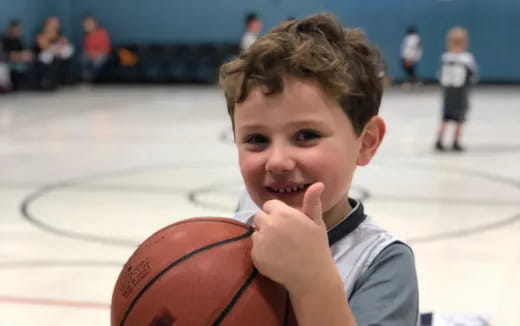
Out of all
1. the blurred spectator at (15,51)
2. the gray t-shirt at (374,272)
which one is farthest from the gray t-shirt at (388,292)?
the blurred spectator at (15,51)

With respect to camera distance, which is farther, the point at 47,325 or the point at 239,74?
the point at 47,325

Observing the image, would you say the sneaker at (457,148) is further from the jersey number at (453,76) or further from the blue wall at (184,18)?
the blue wall at (184,18)

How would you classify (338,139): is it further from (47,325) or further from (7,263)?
(7,263)

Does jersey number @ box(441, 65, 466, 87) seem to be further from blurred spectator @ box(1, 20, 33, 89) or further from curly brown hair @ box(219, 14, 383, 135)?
blurred spectator @ box(1, 20, 33, 89)

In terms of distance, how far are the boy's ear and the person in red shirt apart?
621 inches

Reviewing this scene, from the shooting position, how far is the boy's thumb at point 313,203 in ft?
4.25

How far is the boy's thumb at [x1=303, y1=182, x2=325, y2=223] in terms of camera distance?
4.25 ft

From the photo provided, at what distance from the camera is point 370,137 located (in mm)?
1595

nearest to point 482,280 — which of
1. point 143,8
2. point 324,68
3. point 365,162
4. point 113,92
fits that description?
point 365,162

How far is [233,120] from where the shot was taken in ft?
5.07

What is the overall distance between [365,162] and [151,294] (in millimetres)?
523

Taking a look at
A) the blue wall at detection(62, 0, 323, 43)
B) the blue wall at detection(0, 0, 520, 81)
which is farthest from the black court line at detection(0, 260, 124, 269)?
the blue wall at detection(62, 0, 323, 43)

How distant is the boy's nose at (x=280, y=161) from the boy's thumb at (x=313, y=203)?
111mm

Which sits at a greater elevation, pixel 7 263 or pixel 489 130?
pixel 7 263
